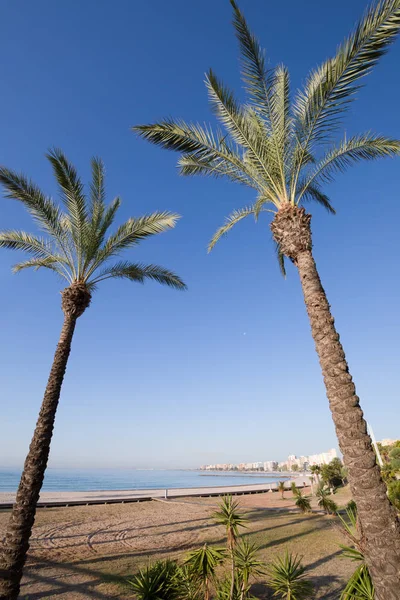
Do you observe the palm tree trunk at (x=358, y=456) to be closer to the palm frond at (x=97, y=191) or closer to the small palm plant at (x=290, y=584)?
the small palm plant at (x=290, y=584)

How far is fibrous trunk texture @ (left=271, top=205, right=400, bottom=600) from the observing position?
4023 millimetres

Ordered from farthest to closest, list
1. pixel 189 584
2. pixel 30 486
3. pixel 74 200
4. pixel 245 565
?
pixel 74 200, pixel 30 486, pixel 245 565, pixel 189 584

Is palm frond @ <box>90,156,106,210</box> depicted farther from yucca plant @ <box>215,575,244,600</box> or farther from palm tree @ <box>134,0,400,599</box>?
yucca plant @ <box>215,575,244,600</box>

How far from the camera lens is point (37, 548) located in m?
11.8

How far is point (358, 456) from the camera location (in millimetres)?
4523

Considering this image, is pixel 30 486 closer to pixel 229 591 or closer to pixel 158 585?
pixel 158 585

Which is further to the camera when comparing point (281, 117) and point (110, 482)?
point (110, 482)

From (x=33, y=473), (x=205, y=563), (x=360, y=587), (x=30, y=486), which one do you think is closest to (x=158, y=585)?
(x=205, y=563)

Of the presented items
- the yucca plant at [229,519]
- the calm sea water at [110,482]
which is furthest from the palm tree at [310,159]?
the calm sea water at [110,482]

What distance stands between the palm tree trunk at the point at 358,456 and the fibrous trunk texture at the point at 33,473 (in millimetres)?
6317

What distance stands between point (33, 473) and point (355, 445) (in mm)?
6751

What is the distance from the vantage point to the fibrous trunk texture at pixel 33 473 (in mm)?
6195

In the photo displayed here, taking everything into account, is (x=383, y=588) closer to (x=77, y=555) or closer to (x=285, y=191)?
(x=285, y=191)

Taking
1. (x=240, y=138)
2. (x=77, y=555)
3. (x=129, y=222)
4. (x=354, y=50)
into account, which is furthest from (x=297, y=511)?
(x=354, y=50)
